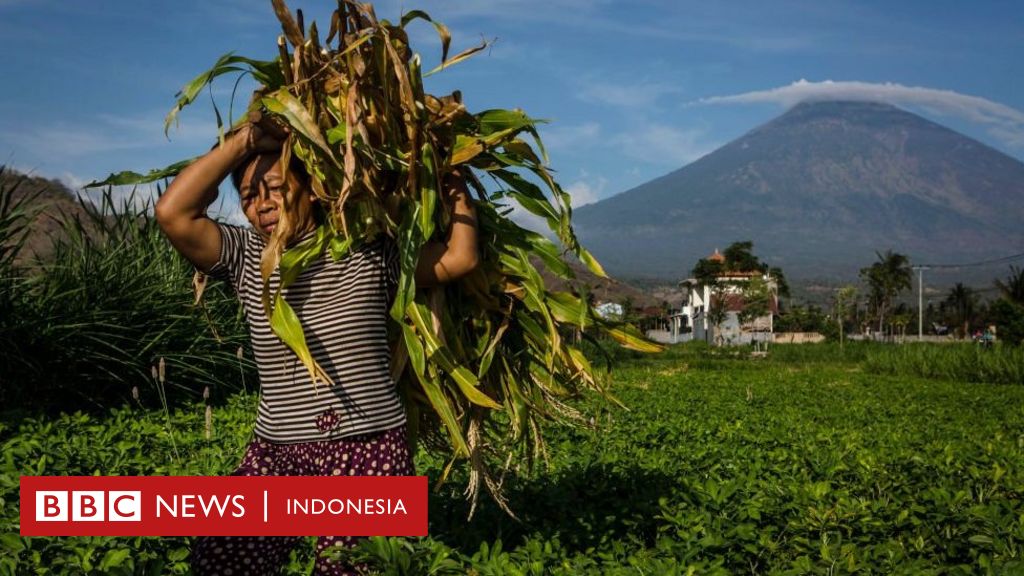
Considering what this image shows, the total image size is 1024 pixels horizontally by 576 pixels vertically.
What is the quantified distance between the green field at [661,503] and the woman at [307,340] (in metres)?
0.29

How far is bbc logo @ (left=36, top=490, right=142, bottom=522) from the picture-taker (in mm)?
3236

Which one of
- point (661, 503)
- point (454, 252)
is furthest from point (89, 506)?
point (661, 503)

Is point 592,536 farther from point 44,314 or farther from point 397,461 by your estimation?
point 44,314

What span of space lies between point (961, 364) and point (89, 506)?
26651 mm

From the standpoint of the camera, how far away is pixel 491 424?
12.6 ft

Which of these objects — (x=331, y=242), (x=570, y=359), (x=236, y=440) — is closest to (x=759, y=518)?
(x=570, y=359)

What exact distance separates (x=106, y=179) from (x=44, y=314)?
6.00 meters

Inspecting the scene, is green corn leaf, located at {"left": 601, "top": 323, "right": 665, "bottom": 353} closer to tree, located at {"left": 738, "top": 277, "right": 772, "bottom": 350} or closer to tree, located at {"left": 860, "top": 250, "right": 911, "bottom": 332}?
tree, located at {"left": 738, "top": 277, "right": 772, "bottom": 350}

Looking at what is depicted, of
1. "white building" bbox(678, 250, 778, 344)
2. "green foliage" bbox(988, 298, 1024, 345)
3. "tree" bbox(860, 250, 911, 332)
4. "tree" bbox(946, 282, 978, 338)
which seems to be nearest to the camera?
"green foliage" bbox(988, 298, 1024, 345)

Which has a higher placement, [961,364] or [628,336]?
[628,336]

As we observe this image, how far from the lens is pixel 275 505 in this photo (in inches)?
116

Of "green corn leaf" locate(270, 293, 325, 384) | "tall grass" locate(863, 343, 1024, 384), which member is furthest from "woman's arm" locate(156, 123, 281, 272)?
"tall grass" locate(863, 343, 1024, 384)

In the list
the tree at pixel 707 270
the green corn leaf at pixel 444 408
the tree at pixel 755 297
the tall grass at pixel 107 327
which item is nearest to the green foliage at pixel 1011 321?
the tree at pixel 755 297

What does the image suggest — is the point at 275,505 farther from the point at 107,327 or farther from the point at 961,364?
the point at 961,364
